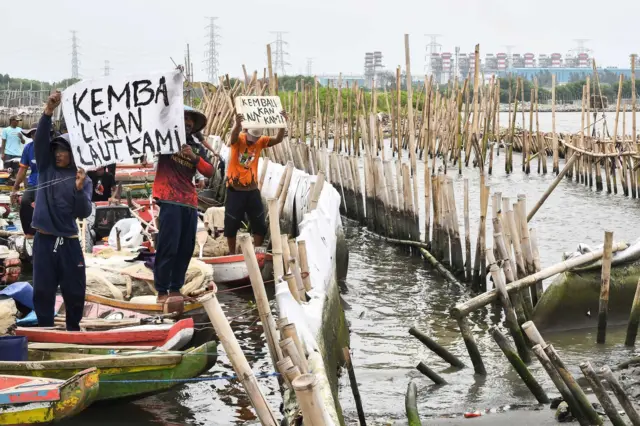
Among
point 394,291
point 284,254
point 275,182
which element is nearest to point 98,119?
point 284,254

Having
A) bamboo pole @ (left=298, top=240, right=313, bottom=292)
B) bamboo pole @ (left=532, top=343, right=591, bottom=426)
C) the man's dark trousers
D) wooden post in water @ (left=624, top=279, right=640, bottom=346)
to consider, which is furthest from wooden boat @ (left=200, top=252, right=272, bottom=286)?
bamboo pole @ (left=532, top=343, right=591, bottom=426)

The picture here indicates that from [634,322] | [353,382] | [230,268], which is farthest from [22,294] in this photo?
[634,322]

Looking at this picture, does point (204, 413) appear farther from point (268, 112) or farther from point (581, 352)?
point (268, 112)

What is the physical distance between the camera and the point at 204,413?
24.6 ft

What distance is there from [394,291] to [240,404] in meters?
5.37

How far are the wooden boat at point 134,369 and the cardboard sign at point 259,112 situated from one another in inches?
185

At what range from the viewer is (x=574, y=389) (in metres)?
6.38

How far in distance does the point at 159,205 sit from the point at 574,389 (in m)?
4.32

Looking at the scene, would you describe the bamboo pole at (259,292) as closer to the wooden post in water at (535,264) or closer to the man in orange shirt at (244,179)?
the wooden post in water at (535,264)

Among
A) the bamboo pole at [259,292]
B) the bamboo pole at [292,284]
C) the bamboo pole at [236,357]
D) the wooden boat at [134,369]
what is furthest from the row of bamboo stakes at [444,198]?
the bamboo pole at [236,357]

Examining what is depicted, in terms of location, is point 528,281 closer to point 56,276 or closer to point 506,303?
point 506,303

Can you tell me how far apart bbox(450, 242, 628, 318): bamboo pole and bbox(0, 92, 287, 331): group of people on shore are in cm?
263

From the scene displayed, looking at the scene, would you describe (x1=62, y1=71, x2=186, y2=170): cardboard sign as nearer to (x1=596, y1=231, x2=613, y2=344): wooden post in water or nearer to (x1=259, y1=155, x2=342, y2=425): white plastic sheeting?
(x1=259, y1=155, x2=342, y2=425): white plastic sheeting

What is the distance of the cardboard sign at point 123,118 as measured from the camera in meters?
7.78
